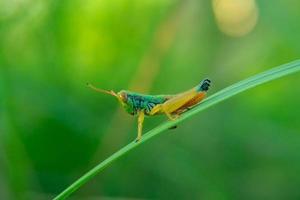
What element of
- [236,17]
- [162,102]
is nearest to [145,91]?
[236,17]

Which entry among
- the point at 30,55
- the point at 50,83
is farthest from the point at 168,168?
the point at 30,55

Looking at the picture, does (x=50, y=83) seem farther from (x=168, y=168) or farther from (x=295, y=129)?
(x=295, y=129)

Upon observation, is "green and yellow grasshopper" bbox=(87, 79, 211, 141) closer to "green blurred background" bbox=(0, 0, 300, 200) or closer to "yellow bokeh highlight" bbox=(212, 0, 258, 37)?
"green blurred background" bbox=(0, 0, 300, 200)

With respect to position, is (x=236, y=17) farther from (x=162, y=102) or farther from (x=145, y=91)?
(x=162, y=102)

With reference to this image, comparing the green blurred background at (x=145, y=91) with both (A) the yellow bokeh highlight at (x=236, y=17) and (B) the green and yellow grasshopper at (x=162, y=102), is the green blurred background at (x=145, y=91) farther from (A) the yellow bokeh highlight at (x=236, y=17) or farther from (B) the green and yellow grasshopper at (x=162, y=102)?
(B) the green and yellow grasshopper at (x=162, y=102)

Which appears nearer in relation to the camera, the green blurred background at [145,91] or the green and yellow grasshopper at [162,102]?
the green and yellow grasshopper at [162,102]

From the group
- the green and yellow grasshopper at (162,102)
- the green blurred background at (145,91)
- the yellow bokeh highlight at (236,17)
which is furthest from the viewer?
the yellow bokeh highlight at (236,17)

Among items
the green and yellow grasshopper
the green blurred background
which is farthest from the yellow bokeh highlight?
the green and yellow grasshopper

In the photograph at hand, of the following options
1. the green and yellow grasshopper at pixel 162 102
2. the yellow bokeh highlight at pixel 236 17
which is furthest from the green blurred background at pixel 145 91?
the green and yellow grasshopper at pixel 162 102
